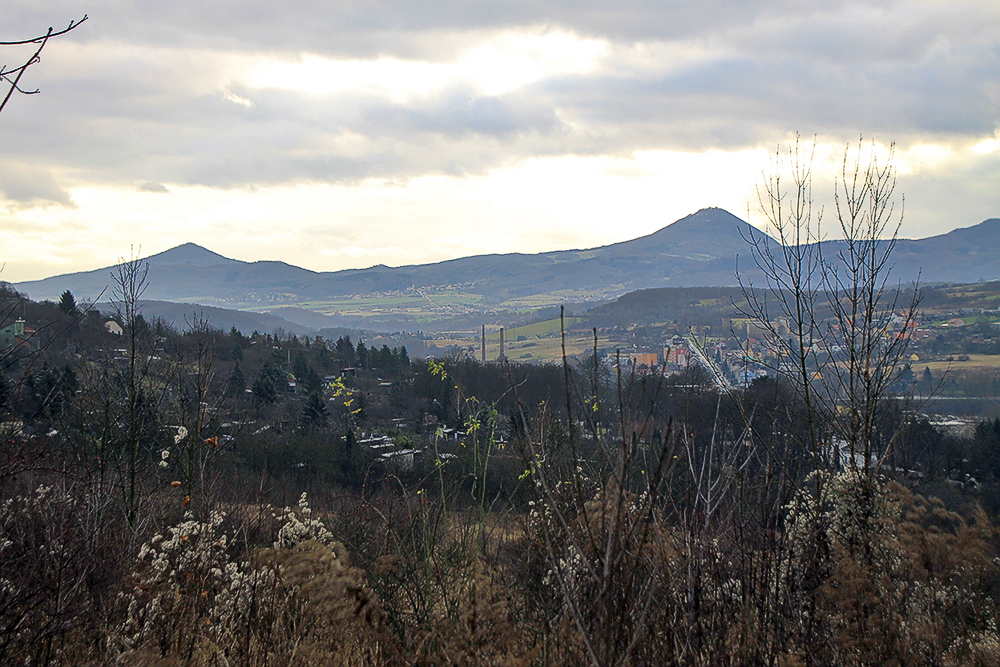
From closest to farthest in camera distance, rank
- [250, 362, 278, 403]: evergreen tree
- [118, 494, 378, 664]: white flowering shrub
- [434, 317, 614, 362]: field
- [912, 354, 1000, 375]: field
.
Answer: [118, 494, 378, 664]: white flowering shrub → [250, 362, 278, 403]: evergreen tree → [912, 354, 1000, 375]: field → [434, 317, 614, 362]: field

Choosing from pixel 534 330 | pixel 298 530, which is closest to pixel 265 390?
pixel 298 530

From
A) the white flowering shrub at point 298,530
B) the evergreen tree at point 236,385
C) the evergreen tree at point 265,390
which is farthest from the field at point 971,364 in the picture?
the white flowering shrub at point 298,530

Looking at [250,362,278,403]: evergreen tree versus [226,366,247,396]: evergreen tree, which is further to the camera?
[250,362,278,403]: evergreen tree

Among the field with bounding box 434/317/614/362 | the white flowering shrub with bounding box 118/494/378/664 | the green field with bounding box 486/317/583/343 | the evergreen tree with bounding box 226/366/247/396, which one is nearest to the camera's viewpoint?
the white flowering shrub with bounding box 118/494/378/664

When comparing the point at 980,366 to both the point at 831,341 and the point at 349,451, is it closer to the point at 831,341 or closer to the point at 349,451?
the point at 349,451

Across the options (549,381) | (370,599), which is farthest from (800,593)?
(549,381)

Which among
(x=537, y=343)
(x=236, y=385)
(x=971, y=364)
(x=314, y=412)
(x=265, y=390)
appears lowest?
(x=537, y=343)

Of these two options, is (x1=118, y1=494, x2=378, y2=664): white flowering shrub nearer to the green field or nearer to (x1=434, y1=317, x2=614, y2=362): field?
(x1=434, y1=317, x2=614, y2=362): field

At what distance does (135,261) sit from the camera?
34.6 feet

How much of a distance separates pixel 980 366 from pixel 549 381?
49.7m

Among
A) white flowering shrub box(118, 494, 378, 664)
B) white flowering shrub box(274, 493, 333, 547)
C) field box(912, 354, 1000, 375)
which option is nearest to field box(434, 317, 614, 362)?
field box(912, 354, 1000, 375)

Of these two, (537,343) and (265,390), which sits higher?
(265,390)

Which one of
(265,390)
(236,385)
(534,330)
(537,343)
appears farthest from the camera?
(534,330)

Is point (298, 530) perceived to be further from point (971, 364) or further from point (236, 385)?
point (971, 364)
